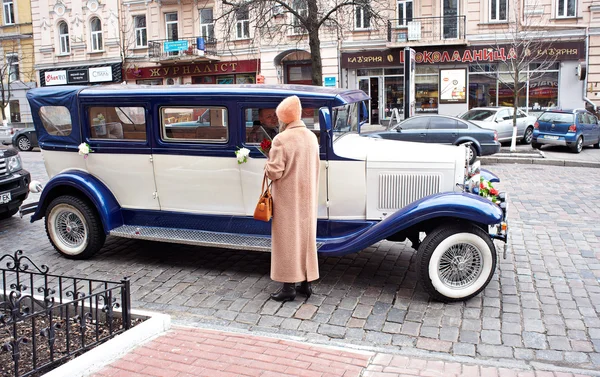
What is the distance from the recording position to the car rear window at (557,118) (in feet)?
62.3

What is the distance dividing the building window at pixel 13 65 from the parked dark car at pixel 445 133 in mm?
28132

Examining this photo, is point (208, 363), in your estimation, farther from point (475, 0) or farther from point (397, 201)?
point (475, 0)

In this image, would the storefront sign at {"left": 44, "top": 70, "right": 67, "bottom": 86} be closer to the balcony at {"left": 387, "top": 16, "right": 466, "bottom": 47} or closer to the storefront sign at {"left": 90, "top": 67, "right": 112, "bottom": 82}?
the storefront sign at {"left": 90, "top": 67, "right": 112, "bottom": 82}

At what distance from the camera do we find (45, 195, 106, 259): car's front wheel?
22.1 ft

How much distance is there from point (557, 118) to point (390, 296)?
52.3ft

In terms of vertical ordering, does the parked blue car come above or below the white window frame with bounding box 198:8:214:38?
below

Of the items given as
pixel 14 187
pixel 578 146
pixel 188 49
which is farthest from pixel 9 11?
pixel 578 146

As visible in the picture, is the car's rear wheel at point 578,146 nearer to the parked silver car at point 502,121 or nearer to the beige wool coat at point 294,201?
the parked silver car at point 502,121

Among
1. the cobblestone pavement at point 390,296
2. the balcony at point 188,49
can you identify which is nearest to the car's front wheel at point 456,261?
the cobblestone pavement at point 390,296

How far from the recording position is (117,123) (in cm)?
660

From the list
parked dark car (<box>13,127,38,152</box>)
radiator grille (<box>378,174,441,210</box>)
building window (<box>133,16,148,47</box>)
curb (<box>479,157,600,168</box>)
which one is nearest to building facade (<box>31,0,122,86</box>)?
building window (<box>133,16,148,47</box>)

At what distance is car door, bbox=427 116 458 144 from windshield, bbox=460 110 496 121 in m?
4.88

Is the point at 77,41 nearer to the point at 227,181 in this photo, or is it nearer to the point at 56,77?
the point at 56,77

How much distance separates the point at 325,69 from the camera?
2889 cm
